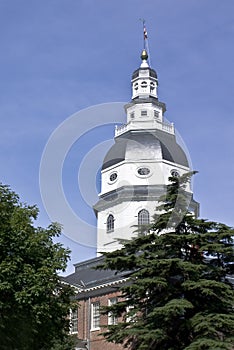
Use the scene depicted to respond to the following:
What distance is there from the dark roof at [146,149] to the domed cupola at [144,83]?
7368mm

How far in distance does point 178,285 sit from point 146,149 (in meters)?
32.0

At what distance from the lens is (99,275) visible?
4931cm

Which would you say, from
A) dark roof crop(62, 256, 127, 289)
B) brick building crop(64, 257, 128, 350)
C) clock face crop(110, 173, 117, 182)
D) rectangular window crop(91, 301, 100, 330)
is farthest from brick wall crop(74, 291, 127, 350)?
clock face crop(110, 173, 117, 182)

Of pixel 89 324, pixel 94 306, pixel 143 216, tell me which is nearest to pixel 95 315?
pixel 94 306

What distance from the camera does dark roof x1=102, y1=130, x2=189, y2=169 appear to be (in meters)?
54.2

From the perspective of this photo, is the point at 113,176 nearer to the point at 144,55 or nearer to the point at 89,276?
the point at 89,276

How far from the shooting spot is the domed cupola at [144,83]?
6334 cm

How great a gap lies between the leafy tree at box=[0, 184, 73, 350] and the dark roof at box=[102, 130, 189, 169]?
30218 mm

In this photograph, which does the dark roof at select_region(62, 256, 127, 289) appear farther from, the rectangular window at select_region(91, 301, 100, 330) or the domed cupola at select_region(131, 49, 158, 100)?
the domed cupola at select_region(131, 49, 158, 100)

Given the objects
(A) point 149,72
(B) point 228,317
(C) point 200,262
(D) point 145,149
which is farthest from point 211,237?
(A) point 149,72

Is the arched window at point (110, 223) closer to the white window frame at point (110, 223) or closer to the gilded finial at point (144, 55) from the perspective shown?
the white window frame at point (110, 223)

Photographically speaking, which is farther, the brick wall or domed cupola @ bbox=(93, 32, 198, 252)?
domed cupola @ bbox=(93, 32, 198, 252)

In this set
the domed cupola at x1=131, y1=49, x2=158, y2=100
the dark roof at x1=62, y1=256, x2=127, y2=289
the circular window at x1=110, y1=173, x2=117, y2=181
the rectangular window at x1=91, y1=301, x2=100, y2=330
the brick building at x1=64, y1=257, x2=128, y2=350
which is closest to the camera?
the brick building at x1=64, y1=257, x2=128, y2=350

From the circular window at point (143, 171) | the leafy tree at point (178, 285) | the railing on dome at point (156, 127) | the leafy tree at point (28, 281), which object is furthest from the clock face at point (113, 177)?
the leafy tree at point (28, 281)
